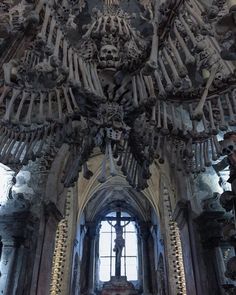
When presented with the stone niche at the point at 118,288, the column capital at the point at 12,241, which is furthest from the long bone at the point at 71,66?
the stone niche at the point at 118,288

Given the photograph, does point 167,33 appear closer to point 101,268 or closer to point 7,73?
point 7,73

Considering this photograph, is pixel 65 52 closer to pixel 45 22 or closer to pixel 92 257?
pixel 45 22

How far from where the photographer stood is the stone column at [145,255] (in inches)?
488

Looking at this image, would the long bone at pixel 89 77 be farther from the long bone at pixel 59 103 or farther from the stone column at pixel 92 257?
the stone column at pixel 92 257

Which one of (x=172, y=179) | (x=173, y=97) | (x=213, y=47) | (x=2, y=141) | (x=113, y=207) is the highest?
(x=113, y=207)

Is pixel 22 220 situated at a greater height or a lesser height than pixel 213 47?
lesser

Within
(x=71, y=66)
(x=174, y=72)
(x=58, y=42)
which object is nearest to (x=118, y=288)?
(x=71, y=66)

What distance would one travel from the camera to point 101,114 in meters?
3.00

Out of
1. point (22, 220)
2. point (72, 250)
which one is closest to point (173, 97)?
point (22, 220)

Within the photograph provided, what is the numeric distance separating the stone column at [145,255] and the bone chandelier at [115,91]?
33.1 feet

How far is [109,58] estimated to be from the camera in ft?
9.96

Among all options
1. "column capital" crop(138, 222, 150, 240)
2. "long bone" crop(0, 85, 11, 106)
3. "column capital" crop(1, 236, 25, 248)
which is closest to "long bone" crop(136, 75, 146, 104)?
"long bone" crop(0, 85, 11, 106)

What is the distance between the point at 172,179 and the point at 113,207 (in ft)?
28.0

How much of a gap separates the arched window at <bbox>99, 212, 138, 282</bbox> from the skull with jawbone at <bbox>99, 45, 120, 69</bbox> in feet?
37.4
